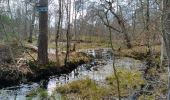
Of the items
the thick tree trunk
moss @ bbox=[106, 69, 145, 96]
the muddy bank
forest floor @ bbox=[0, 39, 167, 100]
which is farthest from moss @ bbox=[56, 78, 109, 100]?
the thick tree trunk

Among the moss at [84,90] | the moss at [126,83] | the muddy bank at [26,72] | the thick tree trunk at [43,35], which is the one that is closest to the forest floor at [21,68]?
the muddy bank at [26,72]

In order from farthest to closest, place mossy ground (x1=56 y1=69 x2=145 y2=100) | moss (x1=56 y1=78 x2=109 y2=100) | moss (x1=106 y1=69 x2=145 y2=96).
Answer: moss (x1=106 y1=69 x2=145 y2=96)
mossy ground (x1=56 y1=69 x2=145 y2=100)
moss (x1=56 y1=78 x2=109 y2=100)

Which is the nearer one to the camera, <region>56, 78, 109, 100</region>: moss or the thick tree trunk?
<region>56, 78, 109, 100</region>: moss

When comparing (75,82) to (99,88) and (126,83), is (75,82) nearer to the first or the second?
(99,88)

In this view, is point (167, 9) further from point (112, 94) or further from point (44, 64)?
point (44, 64)

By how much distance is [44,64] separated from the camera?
18.0m

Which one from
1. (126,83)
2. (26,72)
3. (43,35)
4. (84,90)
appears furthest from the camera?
(43,35)

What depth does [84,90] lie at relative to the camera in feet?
39.1

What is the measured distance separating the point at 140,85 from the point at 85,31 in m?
55.6

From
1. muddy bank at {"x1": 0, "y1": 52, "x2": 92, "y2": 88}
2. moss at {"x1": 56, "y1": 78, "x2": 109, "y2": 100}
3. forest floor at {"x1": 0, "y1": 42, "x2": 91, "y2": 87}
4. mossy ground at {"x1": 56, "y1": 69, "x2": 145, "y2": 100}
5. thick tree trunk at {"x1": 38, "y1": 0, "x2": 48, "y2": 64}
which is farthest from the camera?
thick tree trunk at {"x1": 38, "y1": 0, "x2": 48, "y2": 64}

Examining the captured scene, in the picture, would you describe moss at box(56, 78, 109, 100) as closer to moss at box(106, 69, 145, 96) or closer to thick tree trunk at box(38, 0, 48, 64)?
moss at box(106, 69, 145, 96)

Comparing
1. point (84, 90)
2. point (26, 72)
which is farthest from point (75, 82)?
point (26, 72)

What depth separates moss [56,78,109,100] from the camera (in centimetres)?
1107

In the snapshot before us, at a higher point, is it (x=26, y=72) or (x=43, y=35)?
(x=43, y=35)
